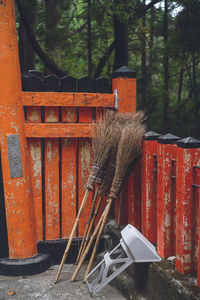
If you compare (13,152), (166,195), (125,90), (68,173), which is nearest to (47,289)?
(68,173)

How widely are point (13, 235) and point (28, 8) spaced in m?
4.85

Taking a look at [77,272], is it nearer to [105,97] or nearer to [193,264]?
[193,264]

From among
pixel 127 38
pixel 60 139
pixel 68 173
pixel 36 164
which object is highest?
pixel 127 38

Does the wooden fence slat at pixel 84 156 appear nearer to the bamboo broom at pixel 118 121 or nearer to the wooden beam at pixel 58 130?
the wooden beam at pixel 58 130

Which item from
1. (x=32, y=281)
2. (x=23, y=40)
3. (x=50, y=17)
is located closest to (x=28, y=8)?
(x=50, y=17)

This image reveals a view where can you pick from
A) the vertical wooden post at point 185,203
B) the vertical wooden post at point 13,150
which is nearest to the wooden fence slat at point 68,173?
the vertical wooden post at point 13,150

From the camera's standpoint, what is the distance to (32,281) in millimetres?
3416

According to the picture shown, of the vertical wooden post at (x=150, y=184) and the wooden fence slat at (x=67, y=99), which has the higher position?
the wooden fence slat at (x=67, y=99)

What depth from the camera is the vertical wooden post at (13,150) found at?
3.34 m

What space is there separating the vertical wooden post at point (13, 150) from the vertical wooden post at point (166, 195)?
1.48 m

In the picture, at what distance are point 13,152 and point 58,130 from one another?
1.73 feet

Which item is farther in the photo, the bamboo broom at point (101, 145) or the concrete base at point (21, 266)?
the concrete base at point (21, 266)

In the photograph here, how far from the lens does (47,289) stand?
3238 millimetres

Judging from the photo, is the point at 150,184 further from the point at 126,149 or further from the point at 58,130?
the point at 58,130
